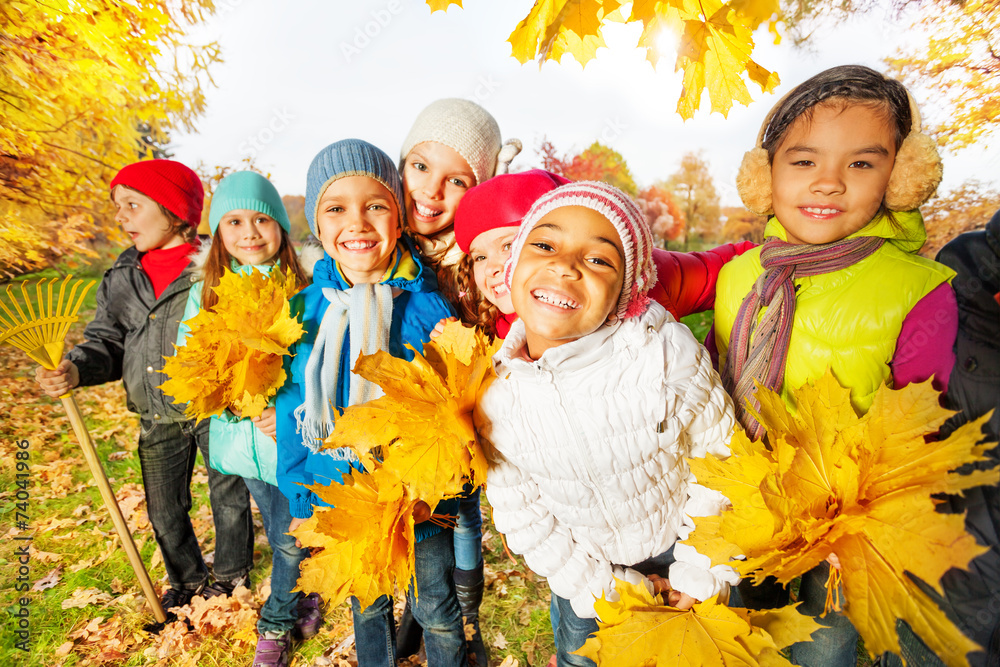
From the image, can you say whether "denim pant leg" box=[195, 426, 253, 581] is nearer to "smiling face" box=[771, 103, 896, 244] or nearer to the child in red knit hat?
the child in red knit hat

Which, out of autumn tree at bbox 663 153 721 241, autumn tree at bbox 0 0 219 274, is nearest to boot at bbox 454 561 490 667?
autumn tree at bbox 0 0 219 274

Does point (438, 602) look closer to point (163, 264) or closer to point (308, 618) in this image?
point (308, 618)

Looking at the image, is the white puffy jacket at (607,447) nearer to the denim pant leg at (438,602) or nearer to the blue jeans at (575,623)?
the blue jeans at (575,623)

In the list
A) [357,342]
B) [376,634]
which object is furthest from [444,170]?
[376,634]

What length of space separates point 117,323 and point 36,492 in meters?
1.67

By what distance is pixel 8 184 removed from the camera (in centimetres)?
270

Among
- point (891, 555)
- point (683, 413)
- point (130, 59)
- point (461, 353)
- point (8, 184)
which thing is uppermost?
point (130, 59)

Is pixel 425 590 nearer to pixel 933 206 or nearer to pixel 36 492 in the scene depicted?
pixel 933 206

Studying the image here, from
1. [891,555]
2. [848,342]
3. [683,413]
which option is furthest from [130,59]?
[891,555]

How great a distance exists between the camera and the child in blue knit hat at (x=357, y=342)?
74.0 inches

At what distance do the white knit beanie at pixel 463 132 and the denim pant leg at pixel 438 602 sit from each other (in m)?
1.80

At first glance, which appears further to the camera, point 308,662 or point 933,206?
point 308,662

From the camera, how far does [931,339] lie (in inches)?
48.4

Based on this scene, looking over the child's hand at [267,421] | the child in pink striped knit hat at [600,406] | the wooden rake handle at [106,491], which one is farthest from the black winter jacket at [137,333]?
the child in pink striped knit hat at [600,406]
